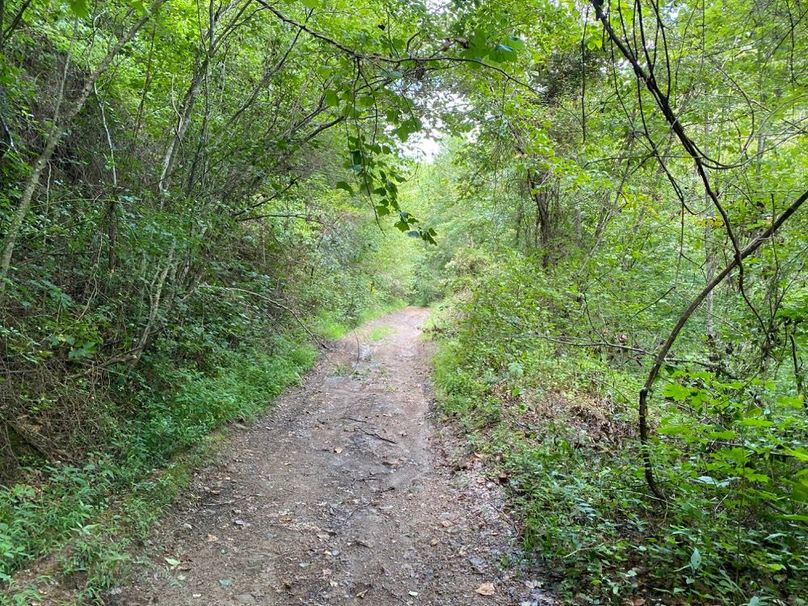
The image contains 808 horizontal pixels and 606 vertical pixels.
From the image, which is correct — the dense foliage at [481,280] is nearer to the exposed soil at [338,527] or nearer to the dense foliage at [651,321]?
the dense foliage at [651,321]

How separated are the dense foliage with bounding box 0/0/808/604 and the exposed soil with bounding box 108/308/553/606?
40 cm

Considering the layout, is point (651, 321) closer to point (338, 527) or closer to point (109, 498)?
point (338, 527)

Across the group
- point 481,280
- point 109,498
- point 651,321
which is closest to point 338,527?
point 109,498

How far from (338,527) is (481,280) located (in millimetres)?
6721

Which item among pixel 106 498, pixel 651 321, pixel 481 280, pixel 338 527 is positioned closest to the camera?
pixel 106 498

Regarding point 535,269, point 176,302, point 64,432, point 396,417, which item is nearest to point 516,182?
point 535,269

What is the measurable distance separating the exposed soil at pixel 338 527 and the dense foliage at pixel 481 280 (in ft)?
1.31

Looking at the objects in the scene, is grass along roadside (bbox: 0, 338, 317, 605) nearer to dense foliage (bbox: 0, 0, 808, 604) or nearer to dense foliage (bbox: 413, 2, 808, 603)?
dense foliage (bbox: 0, 0, 808, 604)

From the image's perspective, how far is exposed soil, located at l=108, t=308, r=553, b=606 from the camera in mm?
3701

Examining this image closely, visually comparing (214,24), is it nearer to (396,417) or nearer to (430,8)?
(430,8)

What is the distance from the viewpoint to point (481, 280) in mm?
10281

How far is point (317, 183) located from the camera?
33.7 ft

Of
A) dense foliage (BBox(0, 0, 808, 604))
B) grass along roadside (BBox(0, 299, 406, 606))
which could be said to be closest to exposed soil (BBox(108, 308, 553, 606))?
grass along roadside (BBox(0, 299, 406, 606))

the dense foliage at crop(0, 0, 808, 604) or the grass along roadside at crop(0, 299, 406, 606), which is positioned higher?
the dense foliage at crop(0, 0, 808, 604)
